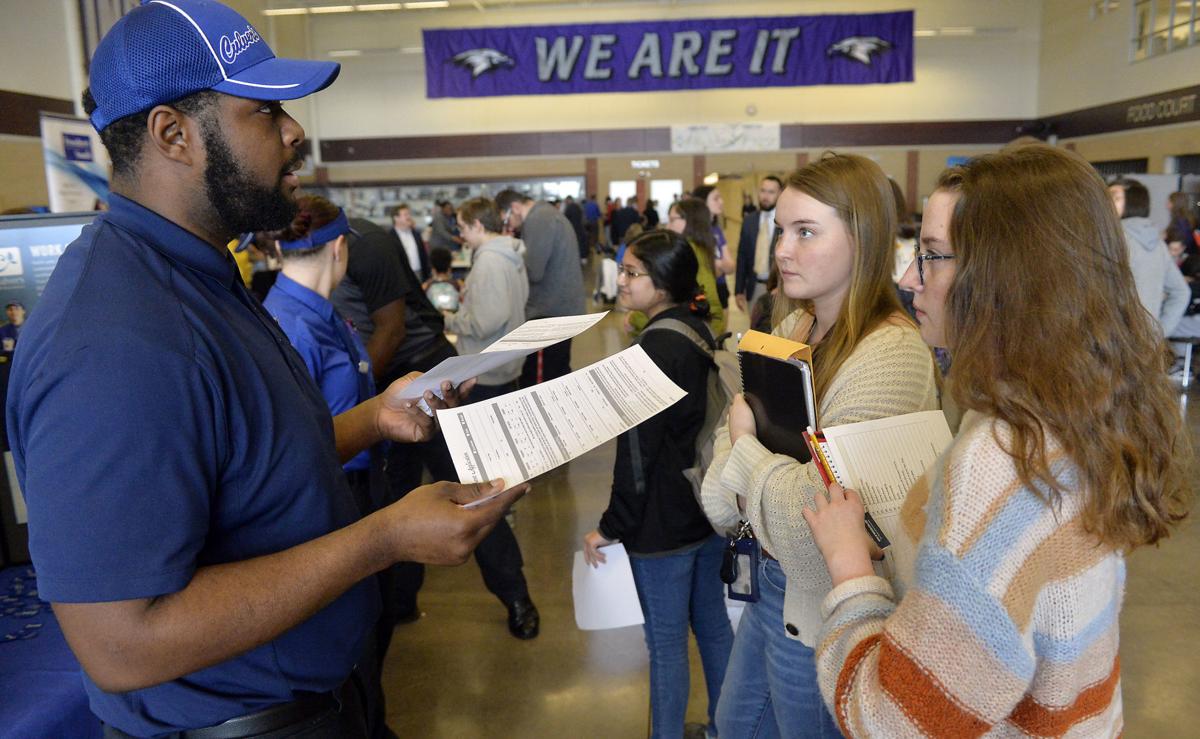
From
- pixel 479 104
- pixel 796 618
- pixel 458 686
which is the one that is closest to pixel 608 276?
pixel 479 104

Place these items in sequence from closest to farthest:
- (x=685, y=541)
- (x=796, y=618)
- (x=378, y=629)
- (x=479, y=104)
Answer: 1. (x=796, y=618)
2. (x=685, y=541)
3. (x=378, y=629)
4. (x=479, y=104)

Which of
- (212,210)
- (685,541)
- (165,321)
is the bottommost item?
(685,541)

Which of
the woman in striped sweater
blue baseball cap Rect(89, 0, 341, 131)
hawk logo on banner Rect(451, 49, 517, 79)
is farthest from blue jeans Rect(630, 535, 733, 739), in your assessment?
hawk logo on banner Rect(451, 49, 517, 79)

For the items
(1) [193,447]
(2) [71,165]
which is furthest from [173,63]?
(2) [71,165]

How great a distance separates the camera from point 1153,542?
0.98 metres

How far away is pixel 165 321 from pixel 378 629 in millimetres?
1864

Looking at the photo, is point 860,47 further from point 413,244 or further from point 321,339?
point 321,339

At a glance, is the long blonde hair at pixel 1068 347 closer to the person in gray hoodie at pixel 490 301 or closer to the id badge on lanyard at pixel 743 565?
the id badge on lanyard at pixel 743 565

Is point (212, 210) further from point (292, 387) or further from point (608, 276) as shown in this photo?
point (608, 276)

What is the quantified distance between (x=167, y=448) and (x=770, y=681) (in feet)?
4.06

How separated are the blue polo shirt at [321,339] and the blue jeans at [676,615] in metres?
1.01

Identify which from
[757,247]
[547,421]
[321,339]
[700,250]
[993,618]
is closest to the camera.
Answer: [993,618]

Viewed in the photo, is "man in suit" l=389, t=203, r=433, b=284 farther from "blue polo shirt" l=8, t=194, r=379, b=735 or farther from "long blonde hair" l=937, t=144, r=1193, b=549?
"long blonde hair" l=937, t=144, r=1193, b=549

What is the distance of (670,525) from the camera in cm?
235
